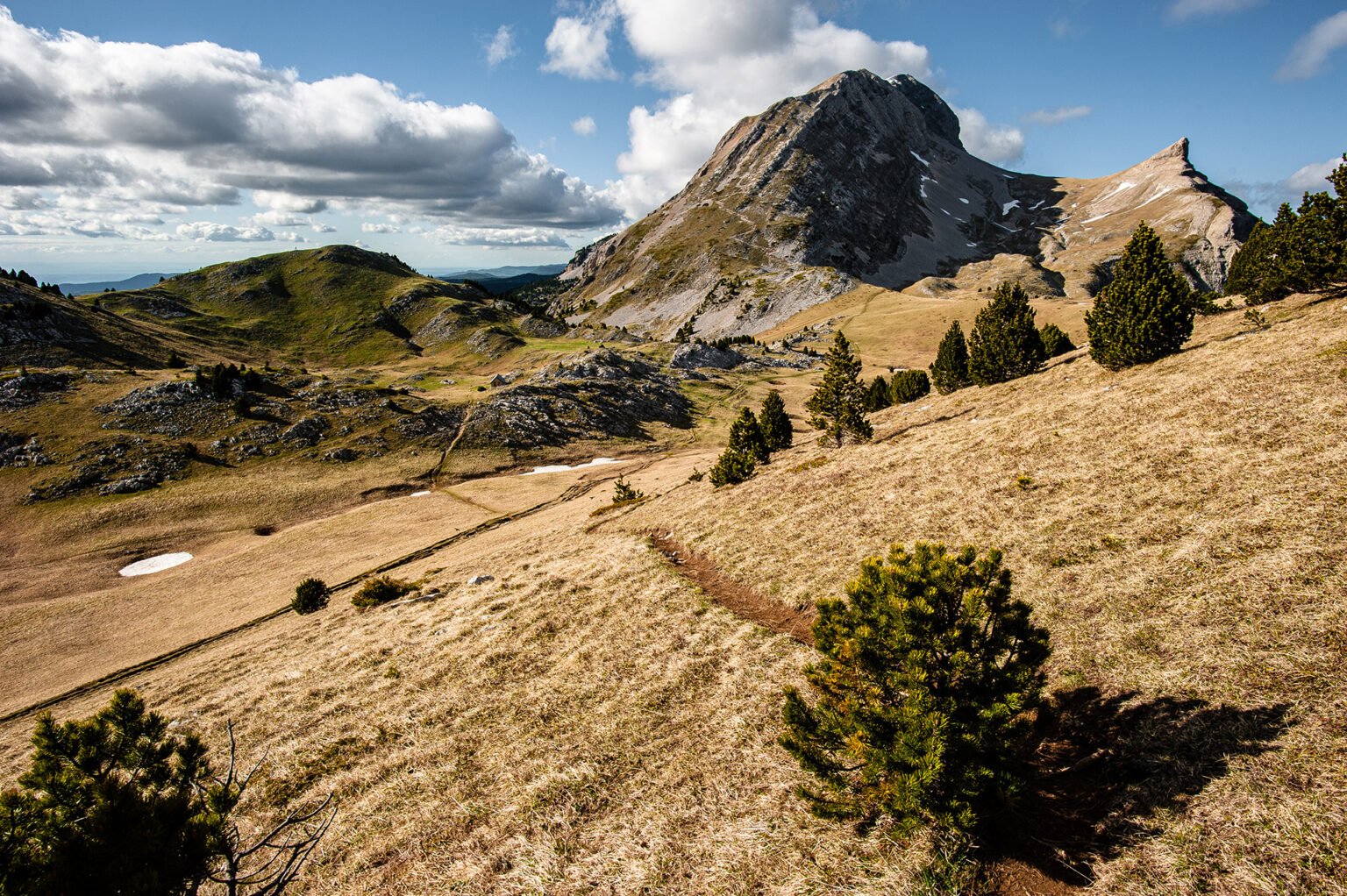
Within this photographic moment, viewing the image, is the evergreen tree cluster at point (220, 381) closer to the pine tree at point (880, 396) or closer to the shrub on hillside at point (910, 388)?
the pine tree at point (880, 396)

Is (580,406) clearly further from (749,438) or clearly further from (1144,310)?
(1144,310)

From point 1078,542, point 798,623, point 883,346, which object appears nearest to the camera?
point 1078,542

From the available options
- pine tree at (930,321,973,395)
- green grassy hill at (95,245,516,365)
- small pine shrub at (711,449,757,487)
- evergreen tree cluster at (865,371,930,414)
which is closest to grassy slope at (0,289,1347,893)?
small pine shrub at (711,449,757,487)

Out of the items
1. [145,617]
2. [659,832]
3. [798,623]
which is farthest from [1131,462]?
[145,617]

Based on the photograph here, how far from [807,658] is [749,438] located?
3391cm

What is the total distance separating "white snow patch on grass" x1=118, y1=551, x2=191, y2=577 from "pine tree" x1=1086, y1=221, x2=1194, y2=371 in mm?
80446

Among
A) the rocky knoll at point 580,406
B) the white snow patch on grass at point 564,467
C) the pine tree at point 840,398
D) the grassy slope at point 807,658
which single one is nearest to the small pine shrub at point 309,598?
the grassy slope at point 807,658

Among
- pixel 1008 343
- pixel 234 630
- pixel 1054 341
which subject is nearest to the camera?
pixel 234 630

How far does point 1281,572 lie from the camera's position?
13.0 meters

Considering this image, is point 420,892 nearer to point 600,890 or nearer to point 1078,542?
point 600,890

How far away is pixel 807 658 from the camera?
56.1 feet

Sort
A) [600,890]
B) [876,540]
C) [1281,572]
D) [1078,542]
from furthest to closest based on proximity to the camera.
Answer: [876,540] → [1078,542] → [1281,572] → [600,890]

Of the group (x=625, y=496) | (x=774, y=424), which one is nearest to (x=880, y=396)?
(x=774, y=424)

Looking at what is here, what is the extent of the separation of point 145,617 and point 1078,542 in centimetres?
6029
